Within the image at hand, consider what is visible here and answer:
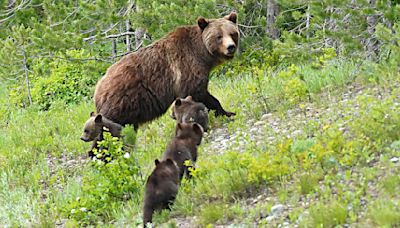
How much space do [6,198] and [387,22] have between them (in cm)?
628

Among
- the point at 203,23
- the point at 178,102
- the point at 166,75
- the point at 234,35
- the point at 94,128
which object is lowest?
the point at 94,128

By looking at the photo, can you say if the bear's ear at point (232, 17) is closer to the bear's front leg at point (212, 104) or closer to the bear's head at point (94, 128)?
the bear's front leg at point (212, 104)

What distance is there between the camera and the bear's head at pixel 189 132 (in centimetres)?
709

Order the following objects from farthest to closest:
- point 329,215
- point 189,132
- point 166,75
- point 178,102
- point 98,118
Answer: point 166,75 < point 178,102 < point 98,118 < point 189,132 < point 329,215

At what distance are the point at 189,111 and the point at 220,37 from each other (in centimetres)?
134

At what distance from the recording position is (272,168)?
5.96 metres

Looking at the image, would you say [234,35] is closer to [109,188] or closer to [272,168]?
[109,188]

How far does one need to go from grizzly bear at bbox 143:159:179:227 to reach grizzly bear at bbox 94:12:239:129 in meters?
2.87

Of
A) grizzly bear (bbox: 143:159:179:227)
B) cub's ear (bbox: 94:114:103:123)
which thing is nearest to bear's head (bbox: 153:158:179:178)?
grizzly bear (bbox: 143:159:179:227)

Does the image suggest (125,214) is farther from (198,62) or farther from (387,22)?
(387,22)

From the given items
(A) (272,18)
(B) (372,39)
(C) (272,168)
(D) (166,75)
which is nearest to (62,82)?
(A) (272,18)

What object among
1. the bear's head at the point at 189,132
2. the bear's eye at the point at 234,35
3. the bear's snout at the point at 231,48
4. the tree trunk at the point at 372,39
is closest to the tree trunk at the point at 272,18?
the tree trunk at the point at 372,39

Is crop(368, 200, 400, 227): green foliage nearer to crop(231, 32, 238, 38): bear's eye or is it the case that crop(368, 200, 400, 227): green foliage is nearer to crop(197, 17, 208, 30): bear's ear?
crop(231, 32, 238, 38): bear's eye

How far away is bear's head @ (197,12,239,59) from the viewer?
29.8ft
